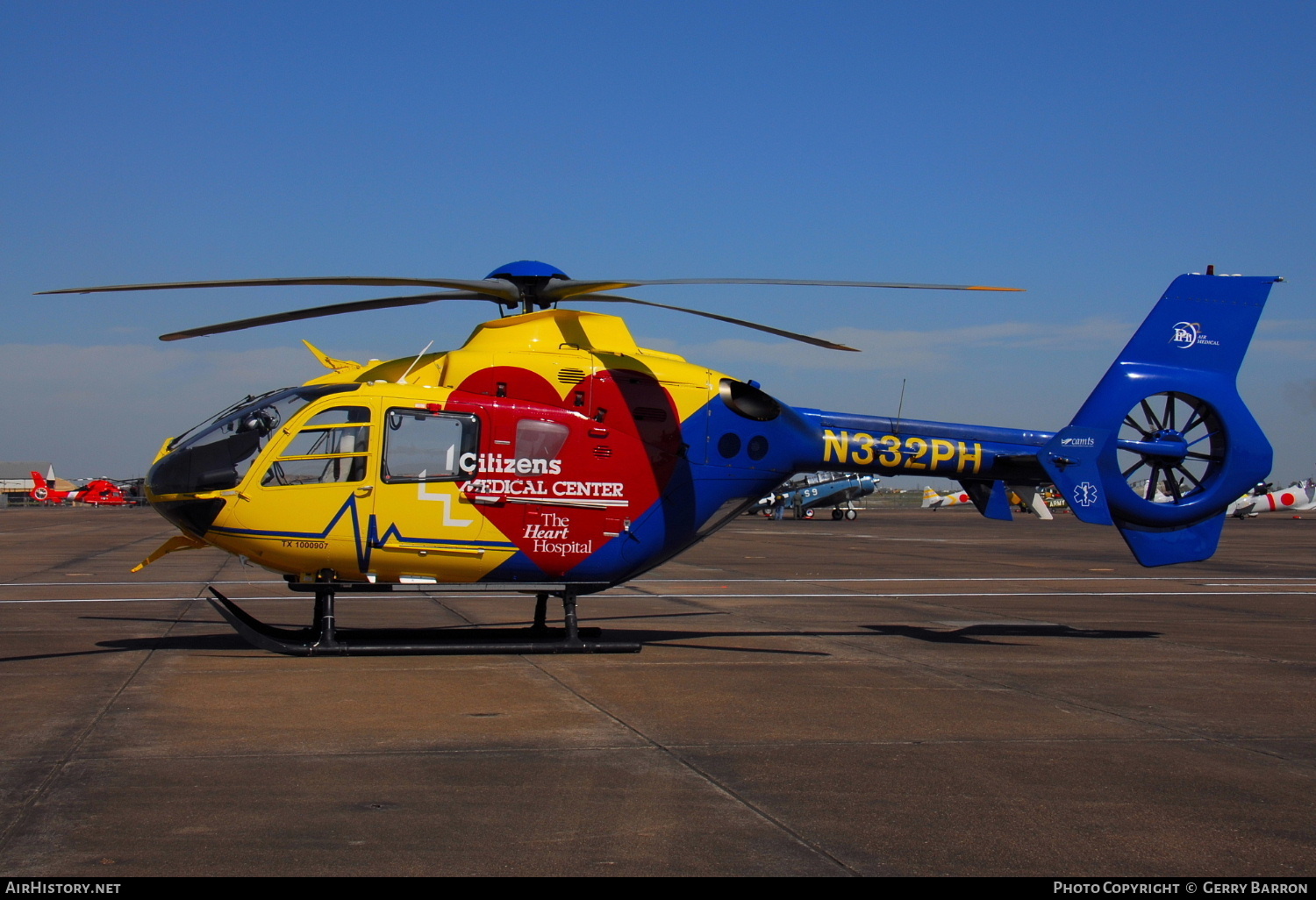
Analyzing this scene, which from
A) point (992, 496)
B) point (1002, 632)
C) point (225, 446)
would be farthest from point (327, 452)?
point (1002, 632)

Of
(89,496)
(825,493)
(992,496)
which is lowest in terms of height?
(89,496)

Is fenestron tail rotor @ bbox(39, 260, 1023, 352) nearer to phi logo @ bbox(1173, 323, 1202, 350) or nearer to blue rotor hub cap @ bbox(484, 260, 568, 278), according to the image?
blue rotor hub cap @ bbox(484, 260, 568, 278)

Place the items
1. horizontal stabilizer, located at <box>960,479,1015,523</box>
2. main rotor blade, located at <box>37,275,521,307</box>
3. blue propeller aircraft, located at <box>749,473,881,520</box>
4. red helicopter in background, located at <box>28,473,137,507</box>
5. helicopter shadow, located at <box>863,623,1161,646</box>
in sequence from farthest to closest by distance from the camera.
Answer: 1. red helicopter in background, located at <box>28,473,137,507</box>
2. blue propeller aircraft, located at <box>749,473,881,520</box>
3. horizontal stabilizer, located at <box>960,479,1015,523</box>
4. helicopter shadow, located at <box>863,623,1161,646</box>
5. main rotor blade, located at <box>37,275,521,307</box>

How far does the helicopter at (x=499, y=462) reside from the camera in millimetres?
10812

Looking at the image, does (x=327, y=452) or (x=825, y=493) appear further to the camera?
(x=825, y=493)

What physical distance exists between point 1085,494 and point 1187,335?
2.45 metres

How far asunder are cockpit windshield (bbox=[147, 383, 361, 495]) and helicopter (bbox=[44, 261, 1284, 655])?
0.06ft

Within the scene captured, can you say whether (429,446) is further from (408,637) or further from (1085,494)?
(1085,494)

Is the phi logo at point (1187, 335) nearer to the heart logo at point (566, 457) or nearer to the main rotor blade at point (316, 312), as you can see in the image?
the heart logo at point (566, 457)

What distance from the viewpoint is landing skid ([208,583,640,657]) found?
10.8 metres

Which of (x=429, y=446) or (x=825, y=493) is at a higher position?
(x=429, y=446)

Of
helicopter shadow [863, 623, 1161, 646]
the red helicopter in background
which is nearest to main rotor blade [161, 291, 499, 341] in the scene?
helicopter shadow [863, 623, 1161, 646]

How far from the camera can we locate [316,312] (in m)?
10.6

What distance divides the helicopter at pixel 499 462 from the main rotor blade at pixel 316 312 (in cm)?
3
